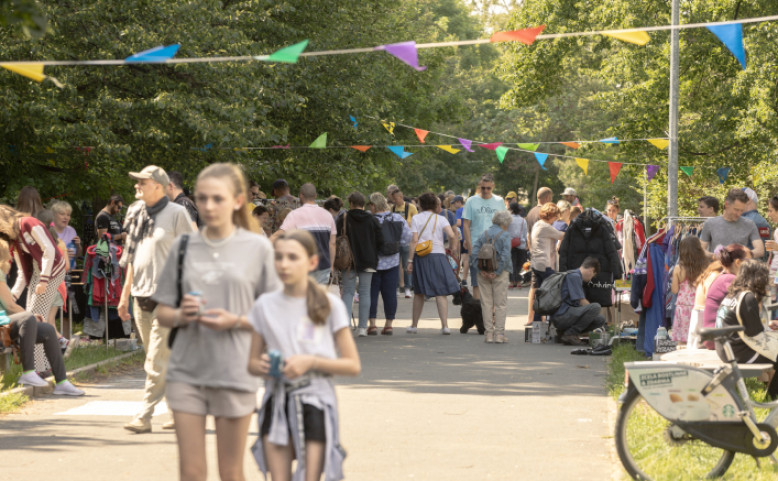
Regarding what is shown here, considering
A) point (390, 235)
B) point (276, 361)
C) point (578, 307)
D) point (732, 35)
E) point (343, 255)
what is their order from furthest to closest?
point (390, 235), point (343, 255), point (578, 307), point (732, 35), point (276, 361)

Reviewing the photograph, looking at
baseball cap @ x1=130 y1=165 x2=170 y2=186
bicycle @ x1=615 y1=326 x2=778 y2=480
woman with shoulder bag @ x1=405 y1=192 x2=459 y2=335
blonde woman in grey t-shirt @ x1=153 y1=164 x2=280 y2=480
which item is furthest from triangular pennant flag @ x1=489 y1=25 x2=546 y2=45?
woman with shoulder bag @ x1=405 y1=192 x2=459 y2=335

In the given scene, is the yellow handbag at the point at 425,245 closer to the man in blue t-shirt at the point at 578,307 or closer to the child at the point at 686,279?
the man in blue t-shirt at the point at 578,307

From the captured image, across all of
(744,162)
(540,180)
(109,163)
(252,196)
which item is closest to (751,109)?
(744,162)

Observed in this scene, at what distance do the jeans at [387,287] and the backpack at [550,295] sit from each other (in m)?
2.28

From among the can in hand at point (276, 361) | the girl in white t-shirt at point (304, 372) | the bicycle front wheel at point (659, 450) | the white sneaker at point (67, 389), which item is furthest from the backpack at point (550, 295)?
the can in hand at point (276, 361)

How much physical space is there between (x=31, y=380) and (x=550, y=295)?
666 centimetres

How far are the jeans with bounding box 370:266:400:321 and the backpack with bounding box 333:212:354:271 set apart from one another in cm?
69

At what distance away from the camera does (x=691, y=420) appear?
22.3 feet

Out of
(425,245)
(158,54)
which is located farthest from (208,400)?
(425,245)

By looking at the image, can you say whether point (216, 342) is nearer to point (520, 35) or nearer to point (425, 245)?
point (520, 35)

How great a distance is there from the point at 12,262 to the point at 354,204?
5263 mm

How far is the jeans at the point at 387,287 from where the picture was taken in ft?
52.1

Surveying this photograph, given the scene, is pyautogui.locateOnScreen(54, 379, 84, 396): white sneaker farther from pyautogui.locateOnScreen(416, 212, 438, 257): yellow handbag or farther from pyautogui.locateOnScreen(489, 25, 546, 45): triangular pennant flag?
pyautogui.locateOnScreen(416, 212, 438, 257): yellow handbag

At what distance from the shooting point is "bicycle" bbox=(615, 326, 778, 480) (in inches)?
265
